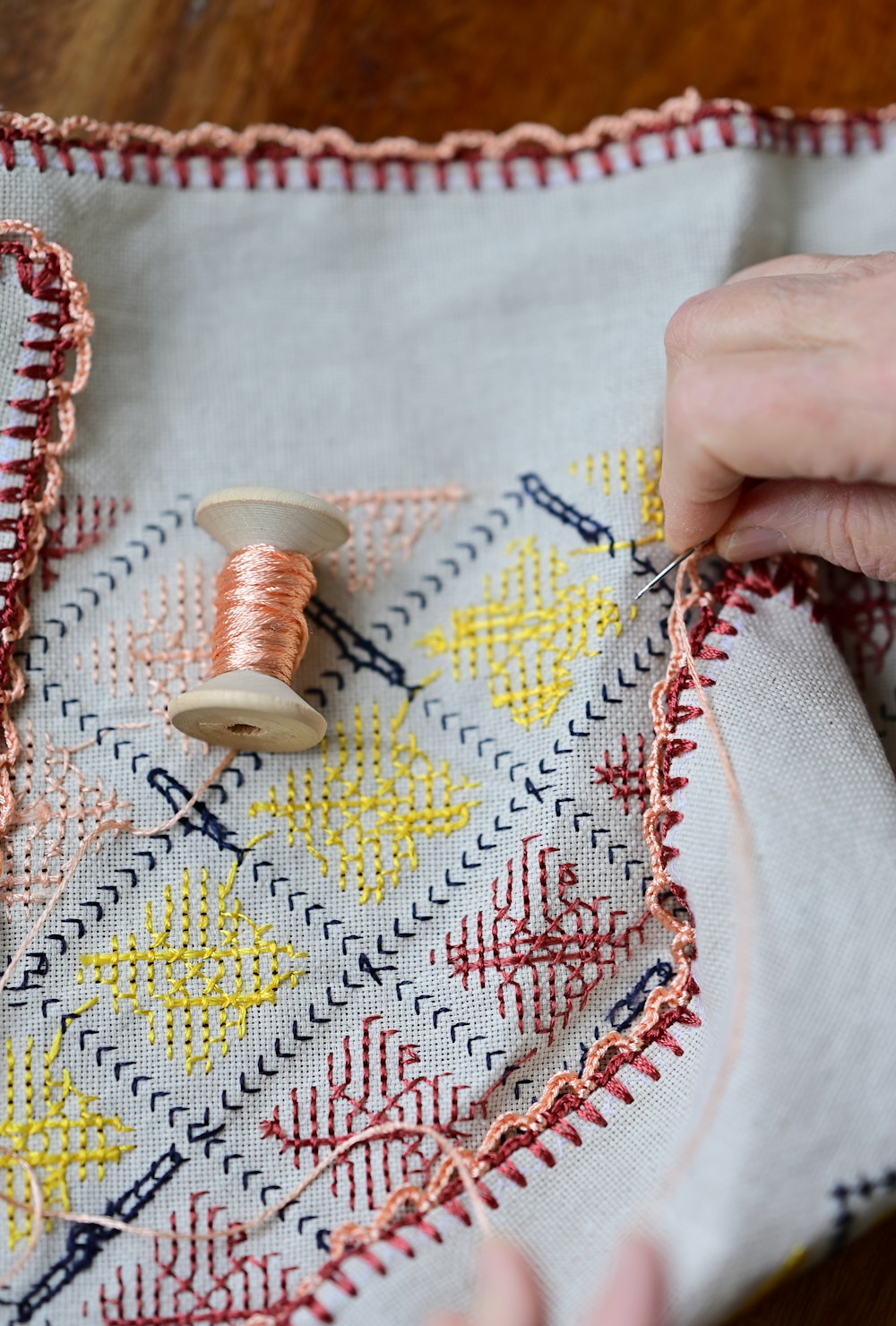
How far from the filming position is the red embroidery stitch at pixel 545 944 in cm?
143

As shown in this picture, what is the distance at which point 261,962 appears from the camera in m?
1.45

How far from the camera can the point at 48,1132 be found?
1.37 meters

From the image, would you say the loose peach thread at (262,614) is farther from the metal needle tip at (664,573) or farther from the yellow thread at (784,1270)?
the yellow thread at (784,1270)

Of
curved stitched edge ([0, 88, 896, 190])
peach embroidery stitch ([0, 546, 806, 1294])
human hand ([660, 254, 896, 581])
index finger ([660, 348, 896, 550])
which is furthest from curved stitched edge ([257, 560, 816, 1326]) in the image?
curved stitched edge ([0, 88, 896, 190])

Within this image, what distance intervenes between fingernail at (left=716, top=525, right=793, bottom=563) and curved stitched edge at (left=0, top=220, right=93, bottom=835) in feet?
3.16

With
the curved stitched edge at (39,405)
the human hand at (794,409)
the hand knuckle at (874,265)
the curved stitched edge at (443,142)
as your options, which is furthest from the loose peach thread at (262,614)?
the hand knuckle at (874,265)

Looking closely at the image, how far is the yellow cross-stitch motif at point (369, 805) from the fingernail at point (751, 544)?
19.3 inches

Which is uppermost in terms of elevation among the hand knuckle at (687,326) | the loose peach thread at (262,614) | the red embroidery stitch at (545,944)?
the hand knuckle at (687,326)

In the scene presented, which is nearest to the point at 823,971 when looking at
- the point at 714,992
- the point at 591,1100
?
the point at 714,992

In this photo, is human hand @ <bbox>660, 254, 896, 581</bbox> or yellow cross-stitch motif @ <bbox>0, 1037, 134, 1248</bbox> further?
yellow cross-stitch motif @ <bbox>0, 1037, 134, 1248</bbox>

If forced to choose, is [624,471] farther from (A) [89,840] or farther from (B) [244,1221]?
(B) [244,1221]

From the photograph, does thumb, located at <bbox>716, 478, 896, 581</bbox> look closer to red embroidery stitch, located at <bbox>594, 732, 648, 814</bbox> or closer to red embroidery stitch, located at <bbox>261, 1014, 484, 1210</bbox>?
red embroidery stitch, located at <bbox>594, 732, 648, 814</bbox>

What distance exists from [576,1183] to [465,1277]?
0.56 ft

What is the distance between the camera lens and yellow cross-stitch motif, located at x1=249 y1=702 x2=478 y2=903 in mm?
1502
